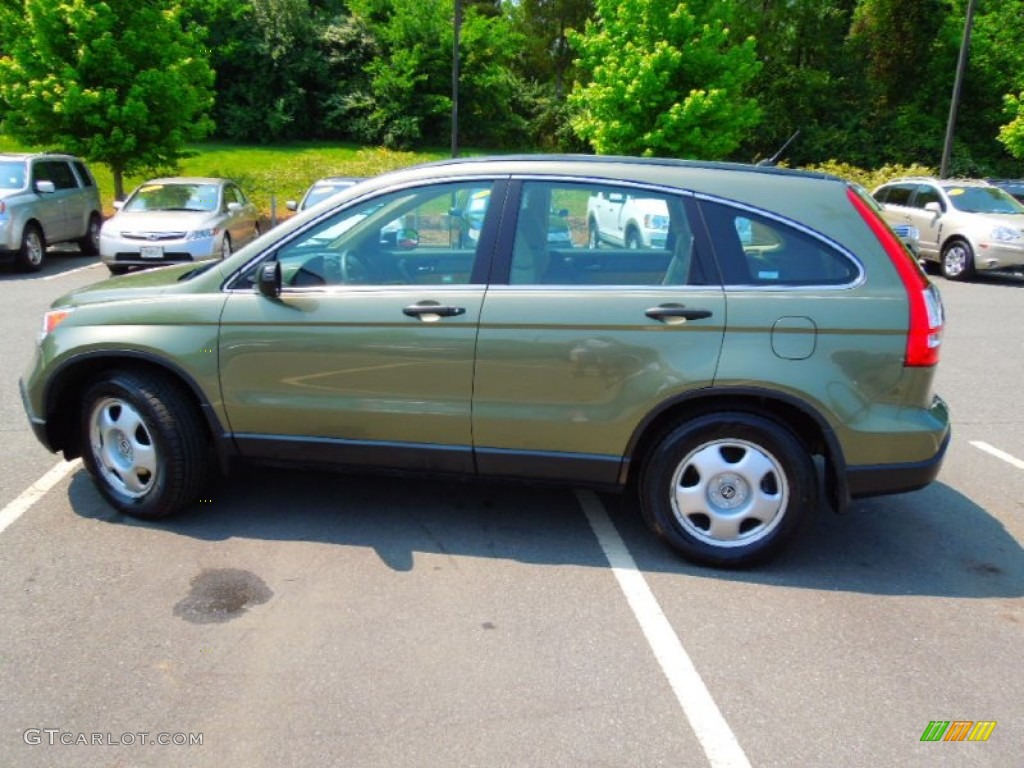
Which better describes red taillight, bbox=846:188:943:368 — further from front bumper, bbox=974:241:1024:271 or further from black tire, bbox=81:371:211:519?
front bumper, bbox=974:241:1024:271

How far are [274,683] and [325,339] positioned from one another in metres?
1.59

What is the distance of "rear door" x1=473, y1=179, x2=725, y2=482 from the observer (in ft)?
12.1

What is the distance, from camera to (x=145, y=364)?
13.8ft

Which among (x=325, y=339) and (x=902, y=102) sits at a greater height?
(x=902, y=102)

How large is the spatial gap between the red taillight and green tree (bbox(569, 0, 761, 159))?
54.3 ft

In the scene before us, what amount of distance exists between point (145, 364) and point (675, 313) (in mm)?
2607

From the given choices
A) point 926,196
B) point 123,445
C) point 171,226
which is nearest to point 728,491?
point 123,445

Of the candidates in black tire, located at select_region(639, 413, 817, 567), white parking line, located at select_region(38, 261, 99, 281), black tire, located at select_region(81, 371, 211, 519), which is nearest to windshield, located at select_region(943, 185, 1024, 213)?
black tire, located at select_region(639, 413, 817, 567)

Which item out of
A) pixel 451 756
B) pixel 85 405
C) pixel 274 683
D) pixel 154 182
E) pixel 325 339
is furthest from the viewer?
pixel 154 182

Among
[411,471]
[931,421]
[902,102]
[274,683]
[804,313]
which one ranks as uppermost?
[902,102]

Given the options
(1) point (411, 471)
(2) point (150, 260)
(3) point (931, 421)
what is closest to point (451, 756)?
(1) point (411, 471)

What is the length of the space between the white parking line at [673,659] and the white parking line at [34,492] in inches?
116

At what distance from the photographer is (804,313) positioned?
3.64 metres

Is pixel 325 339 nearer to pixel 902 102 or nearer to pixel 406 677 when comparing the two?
pixel 406 677
